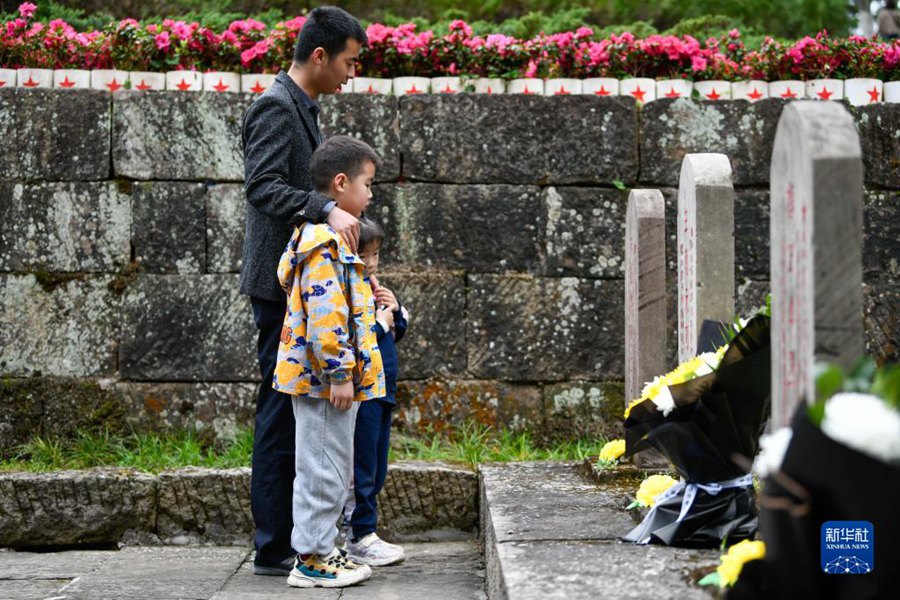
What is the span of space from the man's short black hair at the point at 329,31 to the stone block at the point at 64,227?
1987 millimetres

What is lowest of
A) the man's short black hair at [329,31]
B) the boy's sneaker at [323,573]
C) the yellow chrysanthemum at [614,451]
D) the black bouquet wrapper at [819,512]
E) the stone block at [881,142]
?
the boy's sneaker at [323,573]

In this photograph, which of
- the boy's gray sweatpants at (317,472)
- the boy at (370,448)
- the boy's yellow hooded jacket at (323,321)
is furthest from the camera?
the boy at (370,448)

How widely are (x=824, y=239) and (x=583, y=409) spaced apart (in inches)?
137

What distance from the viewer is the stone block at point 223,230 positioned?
208 inches

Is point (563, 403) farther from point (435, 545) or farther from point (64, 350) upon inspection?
point (64, 350)

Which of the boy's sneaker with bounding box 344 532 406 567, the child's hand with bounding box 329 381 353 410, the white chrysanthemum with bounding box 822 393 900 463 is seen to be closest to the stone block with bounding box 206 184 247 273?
the boy's sneaker with bounding box 344 532 406 567

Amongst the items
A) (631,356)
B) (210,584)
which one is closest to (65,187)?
(210,584)

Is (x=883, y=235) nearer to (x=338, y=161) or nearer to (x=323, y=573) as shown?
(x=338, y=161)

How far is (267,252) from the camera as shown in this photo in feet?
11.7

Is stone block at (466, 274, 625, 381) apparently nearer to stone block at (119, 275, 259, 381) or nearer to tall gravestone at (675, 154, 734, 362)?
stone block at (119, 275, 259, 381)

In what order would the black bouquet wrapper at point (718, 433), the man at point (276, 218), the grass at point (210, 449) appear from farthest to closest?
the grass at point (210, 449), the man at point (276, 218), the black bouquet wrapper at point (718, 433)

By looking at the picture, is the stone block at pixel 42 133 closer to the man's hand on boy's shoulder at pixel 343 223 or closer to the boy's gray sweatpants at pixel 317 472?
the man's hand on boy's shoulder at pixel 343 223

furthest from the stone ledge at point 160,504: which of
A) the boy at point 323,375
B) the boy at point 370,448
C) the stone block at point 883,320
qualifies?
the stone block at point 883,320

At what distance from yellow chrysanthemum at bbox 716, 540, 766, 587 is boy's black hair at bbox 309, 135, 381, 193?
1.88m
